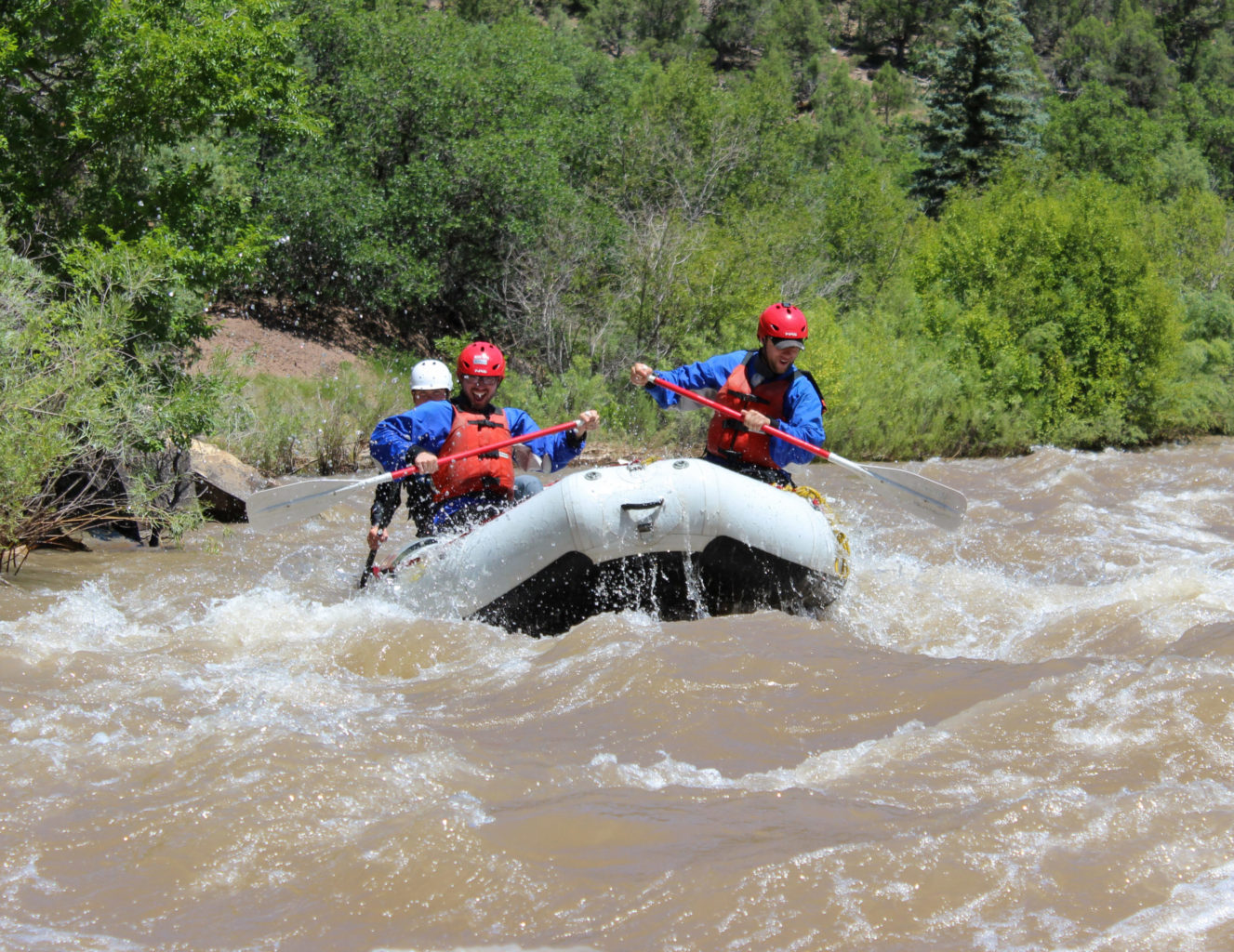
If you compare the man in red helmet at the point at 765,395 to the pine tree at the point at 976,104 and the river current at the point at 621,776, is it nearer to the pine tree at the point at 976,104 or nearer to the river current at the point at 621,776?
the river current at the point at 621,776

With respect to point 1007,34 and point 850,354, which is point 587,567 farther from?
point 1007,34

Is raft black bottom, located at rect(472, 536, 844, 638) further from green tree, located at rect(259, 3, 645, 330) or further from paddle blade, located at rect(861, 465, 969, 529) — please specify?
green tree, located at rect(259, 3, 645, 330)

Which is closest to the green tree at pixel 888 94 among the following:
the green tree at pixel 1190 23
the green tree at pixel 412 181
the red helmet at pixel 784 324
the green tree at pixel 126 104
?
the green tree at pixel 1190 23

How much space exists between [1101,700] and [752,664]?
1.32m

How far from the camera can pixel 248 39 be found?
800 cm

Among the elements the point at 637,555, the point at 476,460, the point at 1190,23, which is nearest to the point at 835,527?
the point at 637,555

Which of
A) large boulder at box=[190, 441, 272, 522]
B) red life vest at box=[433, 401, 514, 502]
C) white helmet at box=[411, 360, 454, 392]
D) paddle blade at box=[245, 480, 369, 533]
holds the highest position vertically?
white helmet at box=[411, 360, 454, 392]

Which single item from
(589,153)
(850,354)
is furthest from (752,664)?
(589,153)

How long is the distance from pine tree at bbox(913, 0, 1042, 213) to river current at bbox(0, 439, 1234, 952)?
24495 mm

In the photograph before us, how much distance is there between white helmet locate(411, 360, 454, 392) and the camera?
6.20 m

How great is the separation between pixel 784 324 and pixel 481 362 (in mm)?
1562

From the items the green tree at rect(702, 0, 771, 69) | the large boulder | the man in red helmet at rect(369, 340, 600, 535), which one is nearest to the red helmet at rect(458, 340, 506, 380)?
the man in red helmet at rect(369, 340, 600, 535)

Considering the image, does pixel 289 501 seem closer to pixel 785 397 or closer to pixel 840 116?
pixel 785 397

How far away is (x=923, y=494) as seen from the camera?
6852 mm
